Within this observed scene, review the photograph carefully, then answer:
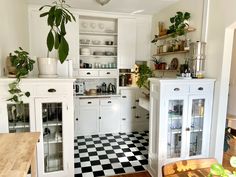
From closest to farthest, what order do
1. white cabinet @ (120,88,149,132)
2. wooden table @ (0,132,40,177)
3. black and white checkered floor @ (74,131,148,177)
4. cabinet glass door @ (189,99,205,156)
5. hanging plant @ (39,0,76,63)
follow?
wooden table @ (0,132,40,177), hanging plant @ (39,0,76,63), cabinet glass door @ (189,99,205,156), black and white checkered floor @ (74,131,148,177), white cabinet @ (120,88,149,132)

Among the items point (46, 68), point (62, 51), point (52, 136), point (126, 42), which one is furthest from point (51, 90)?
point (126, 42)

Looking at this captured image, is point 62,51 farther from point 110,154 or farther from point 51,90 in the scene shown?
point 110,154

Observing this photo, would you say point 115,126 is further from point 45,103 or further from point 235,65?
point 235,65


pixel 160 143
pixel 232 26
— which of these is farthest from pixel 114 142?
pixel 232 26

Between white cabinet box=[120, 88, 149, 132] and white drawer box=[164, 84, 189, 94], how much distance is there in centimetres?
183

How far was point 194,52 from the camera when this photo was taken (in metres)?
2.63

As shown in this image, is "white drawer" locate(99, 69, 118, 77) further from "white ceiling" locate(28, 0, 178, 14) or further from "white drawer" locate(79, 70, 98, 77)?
"white ceiling" locate(28, 0, 178, 14)

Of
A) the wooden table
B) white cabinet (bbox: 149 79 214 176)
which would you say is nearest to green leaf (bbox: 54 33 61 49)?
the wooden table

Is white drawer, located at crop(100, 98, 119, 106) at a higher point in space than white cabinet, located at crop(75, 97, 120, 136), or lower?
higher

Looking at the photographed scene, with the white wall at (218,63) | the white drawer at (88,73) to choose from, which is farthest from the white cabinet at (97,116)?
the white wall at (218,63)

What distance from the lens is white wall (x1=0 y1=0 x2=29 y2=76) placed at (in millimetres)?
2258

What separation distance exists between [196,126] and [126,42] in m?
2.40

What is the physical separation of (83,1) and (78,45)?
88cm

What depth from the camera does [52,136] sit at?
2.30m
